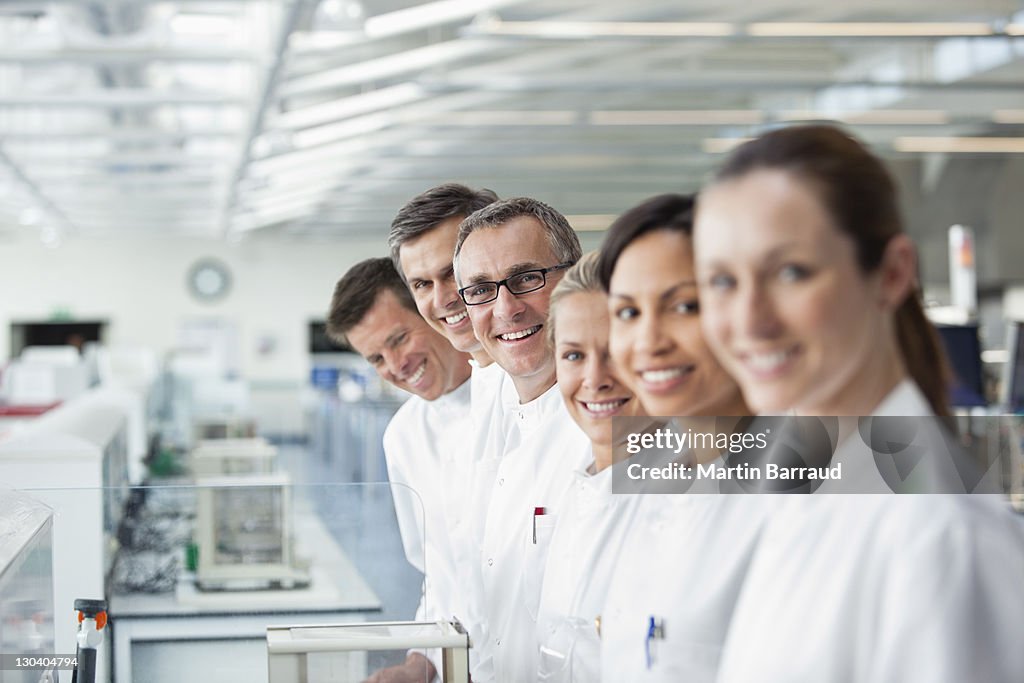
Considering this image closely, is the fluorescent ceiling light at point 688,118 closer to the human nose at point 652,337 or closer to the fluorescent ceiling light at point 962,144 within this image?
the fluorescent ceiling light at point 962,144

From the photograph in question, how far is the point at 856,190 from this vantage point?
106 centimetres

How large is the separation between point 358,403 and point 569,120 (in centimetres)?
408

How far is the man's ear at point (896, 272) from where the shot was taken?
42.3 inches

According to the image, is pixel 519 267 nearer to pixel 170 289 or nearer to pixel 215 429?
pixel 215 429

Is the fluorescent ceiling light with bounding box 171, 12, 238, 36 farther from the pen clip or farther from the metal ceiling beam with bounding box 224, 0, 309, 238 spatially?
the pen clip

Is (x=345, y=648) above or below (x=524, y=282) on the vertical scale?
below

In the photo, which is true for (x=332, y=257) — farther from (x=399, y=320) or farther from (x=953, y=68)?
(x=399, y=320)

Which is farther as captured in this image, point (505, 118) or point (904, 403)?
point (505, 118)

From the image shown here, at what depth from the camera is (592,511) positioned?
1573 millimetres

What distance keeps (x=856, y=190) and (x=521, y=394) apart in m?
1.05

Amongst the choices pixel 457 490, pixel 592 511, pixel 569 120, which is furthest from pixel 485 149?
pixel 592 511

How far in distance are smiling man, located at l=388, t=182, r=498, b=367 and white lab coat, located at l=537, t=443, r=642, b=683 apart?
60 centimetres

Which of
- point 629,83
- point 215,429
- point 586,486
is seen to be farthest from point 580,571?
point 215,429

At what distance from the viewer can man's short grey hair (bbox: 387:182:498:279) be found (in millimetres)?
2213
